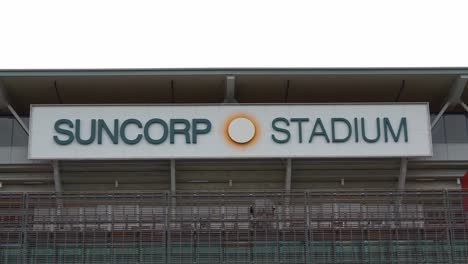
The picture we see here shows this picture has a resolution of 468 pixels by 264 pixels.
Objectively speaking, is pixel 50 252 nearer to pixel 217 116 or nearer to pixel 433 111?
pixel 217 116

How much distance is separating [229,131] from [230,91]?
144 centimetres

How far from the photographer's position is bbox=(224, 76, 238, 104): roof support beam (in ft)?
92.6

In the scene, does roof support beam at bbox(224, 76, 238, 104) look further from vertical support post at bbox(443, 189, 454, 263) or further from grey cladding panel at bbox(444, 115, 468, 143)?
vertical support post at bbox(443, 189, 454, 263)

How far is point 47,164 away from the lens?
2859cm

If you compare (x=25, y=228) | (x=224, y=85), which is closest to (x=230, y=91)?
(x=224, y=85)

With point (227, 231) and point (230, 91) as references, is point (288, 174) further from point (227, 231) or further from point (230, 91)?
point (227, 231)

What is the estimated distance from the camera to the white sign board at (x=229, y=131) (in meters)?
28.0

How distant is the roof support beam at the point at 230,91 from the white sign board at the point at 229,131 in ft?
2.11

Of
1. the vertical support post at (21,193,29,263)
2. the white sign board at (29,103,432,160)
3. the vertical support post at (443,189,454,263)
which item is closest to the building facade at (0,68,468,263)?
the white sign board at (29,103,432,160)

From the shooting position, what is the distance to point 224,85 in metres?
29.1

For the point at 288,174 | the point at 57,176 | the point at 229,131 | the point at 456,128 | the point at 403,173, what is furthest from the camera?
the point at 456,128

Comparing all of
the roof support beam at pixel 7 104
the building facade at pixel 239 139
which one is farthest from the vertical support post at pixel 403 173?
the roof support beam at pixel 7 104

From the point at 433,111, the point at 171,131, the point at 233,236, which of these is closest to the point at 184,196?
the point at 233,236

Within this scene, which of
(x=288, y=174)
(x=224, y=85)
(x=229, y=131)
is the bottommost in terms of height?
(x=288, y=174)
